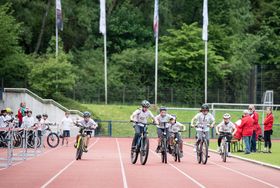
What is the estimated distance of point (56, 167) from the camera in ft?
72.4

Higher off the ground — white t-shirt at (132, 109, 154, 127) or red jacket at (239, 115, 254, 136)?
white t-shirt at (132, 109, 154, 127)

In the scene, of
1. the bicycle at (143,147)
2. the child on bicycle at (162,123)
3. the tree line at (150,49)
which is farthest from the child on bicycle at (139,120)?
the tree line at (150,49)

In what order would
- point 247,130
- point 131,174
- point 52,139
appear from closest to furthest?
point 131,174
point 247,130
point 52,139

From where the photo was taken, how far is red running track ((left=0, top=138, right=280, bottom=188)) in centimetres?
1709

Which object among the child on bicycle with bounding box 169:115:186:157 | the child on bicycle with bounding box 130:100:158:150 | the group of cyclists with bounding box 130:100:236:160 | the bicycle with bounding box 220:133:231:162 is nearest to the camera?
the child on bicycle with bounding box 130:100:158:150

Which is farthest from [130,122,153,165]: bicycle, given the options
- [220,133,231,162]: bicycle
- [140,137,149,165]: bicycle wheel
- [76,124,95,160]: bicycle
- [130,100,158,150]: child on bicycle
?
[220,133,231,162]: bicycle

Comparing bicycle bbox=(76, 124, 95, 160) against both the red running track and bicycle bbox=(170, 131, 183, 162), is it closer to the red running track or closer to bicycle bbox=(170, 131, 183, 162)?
the red running track

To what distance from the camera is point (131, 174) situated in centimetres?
1953

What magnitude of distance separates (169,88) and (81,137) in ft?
137

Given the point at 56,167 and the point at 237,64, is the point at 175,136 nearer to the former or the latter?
the point at 56,167

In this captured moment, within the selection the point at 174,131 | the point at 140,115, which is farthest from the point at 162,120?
the point at 140,115

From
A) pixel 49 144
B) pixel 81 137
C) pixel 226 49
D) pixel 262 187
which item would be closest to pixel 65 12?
pixel 226 49

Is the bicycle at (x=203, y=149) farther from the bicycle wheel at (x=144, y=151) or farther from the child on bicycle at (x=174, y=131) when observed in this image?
the bicycle wheel at (x=144, y=151)

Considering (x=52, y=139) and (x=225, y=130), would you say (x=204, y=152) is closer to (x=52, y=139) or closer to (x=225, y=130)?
(x=225, y=130)
